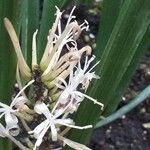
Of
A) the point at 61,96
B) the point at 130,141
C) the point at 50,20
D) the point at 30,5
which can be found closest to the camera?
the point at 61,96

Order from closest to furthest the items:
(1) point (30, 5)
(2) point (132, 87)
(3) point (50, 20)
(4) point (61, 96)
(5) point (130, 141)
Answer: (4) point (61, 96) < (3) point (50, 20) < (1) point (30, 5) < (5) point (130, 141) < (2) point (132, 87)

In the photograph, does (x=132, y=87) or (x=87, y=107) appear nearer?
(x=87, y=107)

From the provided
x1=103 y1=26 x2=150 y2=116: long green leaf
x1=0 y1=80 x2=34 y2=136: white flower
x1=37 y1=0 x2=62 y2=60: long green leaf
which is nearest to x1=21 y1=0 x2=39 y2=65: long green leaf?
x1=37 y1=0 x2=62 y2=60: long green leaf

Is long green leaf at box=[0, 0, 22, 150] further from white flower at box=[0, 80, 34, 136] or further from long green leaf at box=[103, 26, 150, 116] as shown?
long green leaf at box=[103, 26, 150, 116]

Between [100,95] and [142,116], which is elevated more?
[100,95]

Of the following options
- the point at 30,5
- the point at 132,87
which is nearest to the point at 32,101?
the point at 30,5

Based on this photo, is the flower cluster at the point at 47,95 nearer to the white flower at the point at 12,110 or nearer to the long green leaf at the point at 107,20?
the white flower at the point at 12,110

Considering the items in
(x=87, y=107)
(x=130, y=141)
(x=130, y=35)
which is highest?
(x=130, y=35)

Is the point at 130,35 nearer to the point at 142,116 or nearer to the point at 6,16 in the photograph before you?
the point at 6,16
